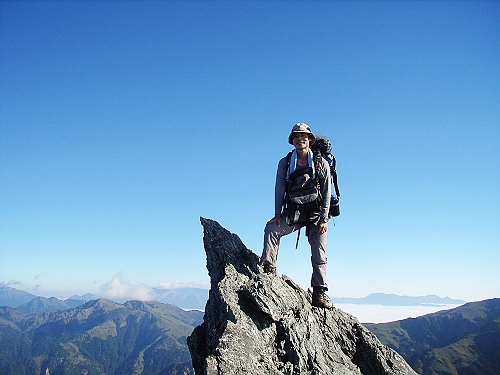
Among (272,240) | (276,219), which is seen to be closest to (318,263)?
(272,240)

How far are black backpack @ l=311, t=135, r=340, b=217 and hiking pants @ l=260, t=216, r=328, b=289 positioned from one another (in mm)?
1165

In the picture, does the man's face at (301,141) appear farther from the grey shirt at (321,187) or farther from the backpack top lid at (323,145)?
the backpack top lid at (323,145)

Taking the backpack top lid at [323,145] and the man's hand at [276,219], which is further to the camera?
the backpack top lid at [323,145]

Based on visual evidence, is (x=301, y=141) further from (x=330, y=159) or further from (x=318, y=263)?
(x=318, y=263)

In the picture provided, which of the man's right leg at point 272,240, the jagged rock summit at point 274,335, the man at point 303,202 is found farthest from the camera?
the man at point 303,202

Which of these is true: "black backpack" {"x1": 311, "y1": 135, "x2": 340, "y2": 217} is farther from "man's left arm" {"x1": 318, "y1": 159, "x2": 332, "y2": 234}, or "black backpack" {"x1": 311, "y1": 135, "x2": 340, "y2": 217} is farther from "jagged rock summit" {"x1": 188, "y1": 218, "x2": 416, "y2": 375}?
"jagged rock summit" {"x1": 188, "y1": 218, "x2": 416, "y2": 375}

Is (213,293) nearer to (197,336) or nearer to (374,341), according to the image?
(197,336)

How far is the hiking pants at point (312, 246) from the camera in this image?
36.5 feet

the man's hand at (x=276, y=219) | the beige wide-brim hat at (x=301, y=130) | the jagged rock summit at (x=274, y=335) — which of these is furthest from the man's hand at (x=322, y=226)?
the beige wide-brim hat at (x=301, y=130)

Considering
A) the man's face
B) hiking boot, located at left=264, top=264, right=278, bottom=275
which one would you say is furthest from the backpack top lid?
hiking boot, located at left=264, top=264, right=278, bottom=275

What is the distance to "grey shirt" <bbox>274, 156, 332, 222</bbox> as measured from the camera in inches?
448

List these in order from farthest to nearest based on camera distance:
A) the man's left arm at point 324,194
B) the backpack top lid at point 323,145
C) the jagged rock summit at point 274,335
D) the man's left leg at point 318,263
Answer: the backpack top lid at point 323,145, the man's left leg at point 318,263, the man's left arm at point 324,194, the jagged rock summit at point 274,335

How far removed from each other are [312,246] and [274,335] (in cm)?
325

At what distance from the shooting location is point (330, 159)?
1239cm
